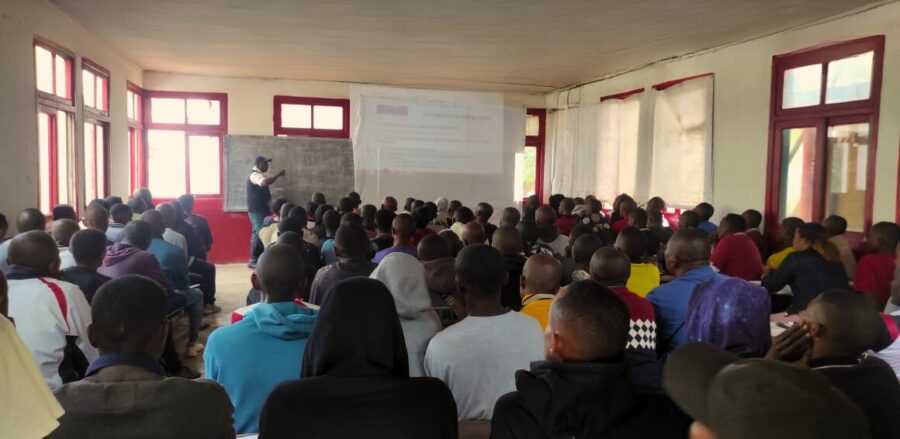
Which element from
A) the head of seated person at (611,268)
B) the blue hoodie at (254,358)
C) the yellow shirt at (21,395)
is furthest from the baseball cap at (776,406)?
the head of seated person at (611,268)

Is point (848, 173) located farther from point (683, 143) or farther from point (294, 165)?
point (294, 165)

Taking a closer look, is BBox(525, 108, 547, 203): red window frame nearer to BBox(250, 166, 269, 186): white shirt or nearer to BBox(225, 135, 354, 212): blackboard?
BBox(225, 135, 354, 212): blackboard

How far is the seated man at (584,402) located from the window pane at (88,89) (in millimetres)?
6456

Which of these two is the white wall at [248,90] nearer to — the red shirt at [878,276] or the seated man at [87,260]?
the seated man at [87,260]

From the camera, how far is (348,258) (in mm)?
3396

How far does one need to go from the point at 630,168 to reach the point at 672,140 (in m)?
0.98

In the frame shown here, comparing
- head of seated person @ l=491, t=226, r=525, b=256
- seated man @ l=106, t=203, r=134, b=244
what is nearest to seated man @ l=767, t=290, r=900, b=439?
head of seated person @ l=491, t=226, r=525, b=256

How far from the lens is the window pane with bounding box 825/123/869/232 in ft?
17.8

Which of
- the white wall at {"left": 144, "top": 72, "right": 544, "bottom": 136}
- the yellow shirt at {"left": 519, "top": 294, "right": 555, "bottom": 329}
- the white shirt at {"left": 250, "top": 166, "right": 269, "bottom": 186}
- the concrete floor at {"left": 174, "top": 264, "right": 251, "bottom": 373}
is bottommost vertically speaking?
the concrete floor at {"left": 174, "top": 264, "right": 251, "bottom": 373}

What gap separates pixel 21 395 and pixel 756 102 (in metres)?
6.74

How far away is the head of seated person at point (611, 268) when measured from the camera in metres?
2.64

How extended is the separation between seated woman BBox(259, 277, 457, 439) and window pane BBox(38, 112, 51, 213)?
4843 mm

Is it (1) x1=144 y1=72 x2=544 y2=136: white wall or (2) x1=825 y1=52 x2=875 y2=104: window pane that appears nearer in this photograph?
(2) x1=825 y1=52 x2=875 y2=104: window pane

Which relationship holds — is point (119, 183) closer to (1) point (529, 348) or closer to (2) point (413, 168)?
(2) point (413, 168)
